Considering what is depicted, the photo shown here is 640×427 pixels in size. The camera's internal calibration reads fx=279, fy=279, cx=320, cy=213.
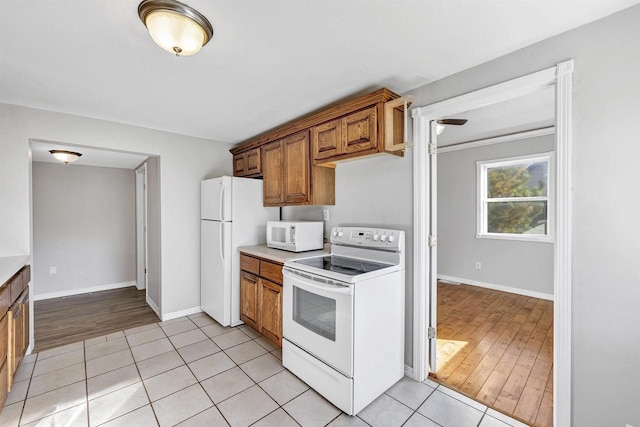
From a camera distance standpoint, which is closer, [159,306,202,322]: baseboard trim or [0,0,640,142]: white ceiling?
[0,0,640,142]: white ceiling

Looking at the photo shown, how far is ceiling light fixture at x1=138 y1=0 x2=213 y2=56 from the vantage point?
134 centimetres

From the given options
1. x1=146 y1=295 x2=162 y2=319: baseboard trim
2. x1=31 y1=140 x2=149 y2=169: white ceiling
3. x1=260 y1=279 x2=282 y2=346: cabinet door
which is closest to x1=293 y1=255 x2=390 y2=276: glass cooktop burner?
x1=260 y1=279 x2=282 y2=346: cabinet door

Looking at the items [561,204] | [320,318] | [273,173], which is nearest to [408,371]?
[320,318]

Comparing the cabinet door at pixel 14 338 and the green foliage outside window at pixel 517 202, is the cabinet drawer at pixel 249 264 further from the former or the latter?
the green foliage outside window at pixel 517 202

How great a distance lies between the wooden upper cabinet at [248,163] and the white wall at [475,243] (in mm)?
3492

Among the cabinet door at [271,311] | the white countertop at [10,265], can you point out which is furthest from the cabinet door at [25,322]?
the cabinet door at [271,311]

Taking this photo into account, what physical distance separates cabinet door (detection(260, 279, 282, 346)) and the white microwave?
434 millimetres

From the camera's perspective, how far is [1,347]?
1779 mm

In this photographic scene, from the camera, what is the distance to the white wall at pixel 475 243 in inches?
163

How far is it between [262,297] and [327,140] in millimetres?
1692

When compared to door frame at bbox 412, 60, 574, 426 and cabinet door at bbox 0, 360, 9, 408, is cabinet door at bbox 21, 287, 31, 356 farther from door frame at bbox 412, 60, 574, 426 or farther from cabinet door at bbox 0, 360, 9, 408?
door frame at bbox 412, 60, 574, 426

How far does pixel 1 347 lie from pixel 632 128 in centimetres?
382

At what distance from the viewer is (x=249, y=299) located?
10.1ft

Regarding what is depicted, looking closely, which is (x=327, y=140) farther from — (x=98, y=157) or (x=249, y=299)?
(x=98, y=157)
